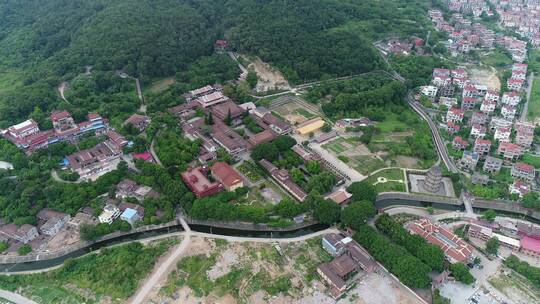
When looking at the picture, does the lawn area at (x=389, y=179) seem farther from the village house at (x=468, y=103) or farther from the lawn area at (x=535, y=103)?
the lawn area at (x=535, y=103)

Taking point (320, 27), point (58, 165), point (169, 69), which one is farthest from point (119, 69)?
point (320, 27)

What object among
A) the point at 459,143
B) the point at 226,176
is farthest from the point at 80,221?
the point at 459,143

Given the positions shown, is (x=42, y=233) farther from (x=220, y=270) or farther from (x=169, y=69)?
(x=169, y=69)

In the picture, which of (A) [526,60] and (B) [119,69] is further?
(A) [526,60]

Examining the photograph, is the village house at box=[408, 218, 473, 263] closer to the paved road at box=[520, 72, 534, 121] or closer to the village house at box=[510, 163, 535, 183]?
the village house at box=[510, 163, 535, 183]

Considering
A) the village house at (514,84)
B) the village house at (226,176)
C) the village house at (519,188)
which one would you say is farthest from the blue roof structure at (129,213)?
the village house at (514,84)

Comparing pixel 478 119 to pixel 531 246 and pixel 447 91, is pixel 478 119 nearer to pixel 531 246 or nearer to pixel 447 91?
pixel 447 91
